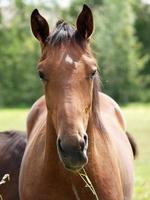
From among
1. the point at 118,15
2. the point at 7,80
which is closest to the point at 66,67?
the point at 7,80

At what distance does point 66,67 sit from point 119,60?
41.5 meters

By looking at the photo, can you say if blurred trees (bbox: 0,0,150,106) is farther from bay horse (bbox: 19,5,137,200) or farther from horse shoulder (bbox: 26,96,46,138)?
bay horse (bbox: 19,5,137,200)

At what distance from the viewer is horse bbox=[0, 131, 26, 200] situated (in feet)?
19.3

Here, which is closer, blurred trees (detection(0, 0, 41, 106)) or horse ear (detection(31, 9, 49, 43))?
horse ear (detection(31, 9, 49, 43))

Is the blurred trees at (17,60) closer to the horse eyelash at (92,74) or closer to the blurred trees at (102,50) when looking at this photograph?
the blurred trees at (102,50)

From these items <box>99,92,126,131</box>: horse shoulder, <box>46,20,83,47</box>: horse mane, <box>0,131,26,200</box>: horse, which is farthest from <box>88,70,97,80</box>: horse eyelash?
<box>0,131,26,200</box>: horse

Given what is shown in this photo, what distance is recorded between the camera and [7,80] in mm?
41281

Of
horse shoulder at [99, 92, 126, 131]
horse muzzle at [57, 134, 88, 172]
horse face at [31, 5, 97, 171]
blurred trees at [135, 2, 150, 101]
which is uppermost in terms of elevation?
horse face at [31, 5, 97, 171]

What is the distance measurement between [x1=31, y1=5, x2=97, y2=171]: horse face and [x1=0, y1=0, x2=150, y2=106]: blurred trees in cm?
3413

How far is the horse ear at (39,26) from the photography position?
456 cm

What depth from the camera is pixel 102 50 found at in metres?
42.2

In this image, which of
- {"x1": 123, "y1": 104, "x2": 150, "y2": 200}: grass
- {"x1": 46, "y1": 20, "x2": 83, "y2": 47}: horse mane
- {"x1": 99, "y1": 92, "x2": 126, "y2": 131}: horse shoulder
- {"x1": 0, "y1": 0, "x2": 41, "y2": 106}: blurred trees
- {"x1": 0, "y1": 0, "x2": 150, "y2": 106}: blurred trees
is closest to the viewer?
{"x1": 46, "y1": 20, "x2": 83, "y2": 47}: horse mane

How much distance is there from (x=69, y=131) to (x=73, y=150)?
126mm

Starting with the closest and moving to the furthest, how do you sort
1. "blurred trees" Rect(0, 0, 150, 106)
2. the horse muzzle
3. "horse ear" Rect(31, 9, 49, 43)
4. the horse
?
the horse muzzle → "horse ear" Rect(31, 9, 49, 43) → the horse → "blurred trees" Rect(0, 0, 150, 106)
